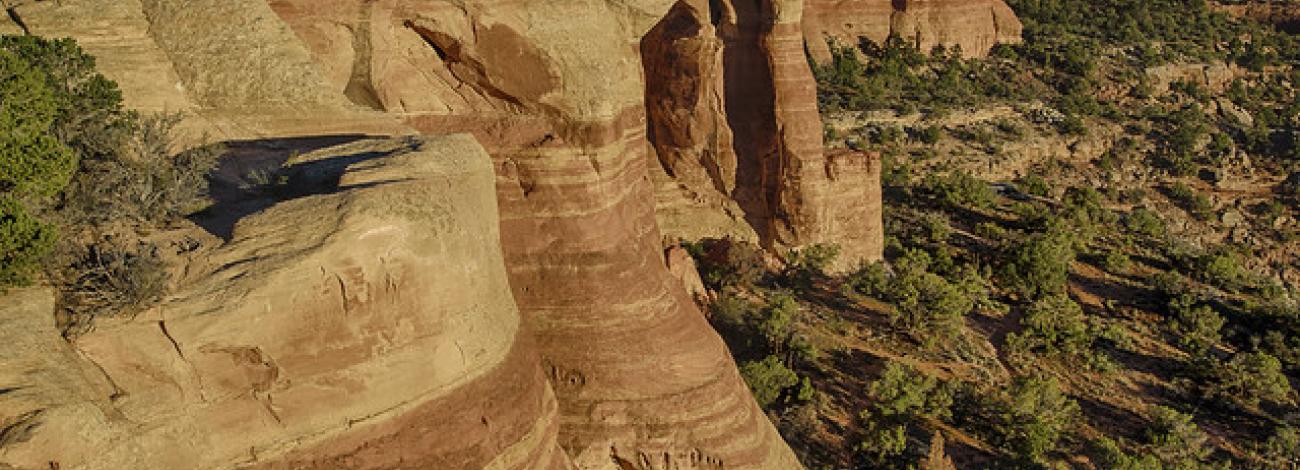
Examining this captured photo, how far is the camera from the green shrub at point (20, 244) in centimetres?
1101

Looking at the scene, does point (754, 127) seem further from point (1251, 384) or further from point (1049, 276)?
point (1251, 384)

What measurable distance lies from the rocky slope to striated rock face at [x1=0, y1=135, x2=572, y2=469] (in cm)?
3

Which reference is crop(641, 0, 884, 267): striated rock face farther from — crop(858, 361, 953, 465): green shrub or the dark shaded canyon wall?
the dark shaded canyon wall

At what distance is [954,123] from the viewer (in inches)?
2827

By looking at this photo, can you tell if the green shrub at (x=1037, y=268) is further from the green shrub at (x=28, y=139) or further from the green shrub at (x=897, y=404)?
the green shrub at (x=28, y=139)

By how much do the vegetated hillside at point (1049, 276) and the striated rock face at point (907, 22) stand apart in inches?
51.2

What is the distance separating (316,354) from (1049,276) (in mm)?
38743

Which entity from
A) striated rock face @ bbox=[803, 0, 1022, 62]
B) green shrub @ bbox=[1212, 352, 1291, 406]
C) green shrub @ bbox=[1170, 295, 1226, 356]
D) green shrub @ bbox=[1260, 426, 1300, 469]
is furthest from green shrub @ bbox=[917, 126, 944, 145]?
green shrub @ bbox=[1260, 426, 1300, 469]

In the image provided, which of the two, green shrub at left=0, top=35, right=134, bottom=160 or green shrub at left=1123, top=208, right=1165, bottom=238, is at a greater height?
green shrub at left=0, top=35, right=134, bottom=160

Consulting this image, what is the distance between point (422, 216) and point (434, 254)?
1.49 ft

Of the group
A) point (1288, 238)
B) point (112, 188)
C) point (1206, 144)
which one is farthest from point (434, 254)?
point (1206, 144)

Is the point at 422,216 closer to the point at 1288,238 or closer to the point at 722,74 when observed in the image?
the point at 722,74

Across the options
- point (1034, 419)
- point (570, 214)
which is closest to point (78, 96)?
point (570, 214)

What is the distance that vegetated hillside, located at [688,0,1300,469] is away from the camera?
32.2 meters
